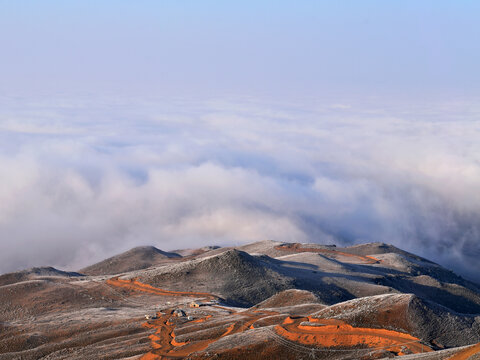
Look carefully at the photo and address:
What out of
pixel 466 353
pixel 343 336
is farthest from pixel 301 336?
pixel 466 353

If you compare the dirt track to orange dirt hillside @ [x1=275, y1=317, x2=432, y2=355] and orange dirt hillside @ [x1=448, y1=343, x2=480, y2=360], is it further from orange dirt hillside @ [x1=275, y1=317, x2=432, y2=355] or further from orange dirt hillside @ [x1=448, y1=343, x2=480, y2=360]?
orange dirt hillside @ [x1=448, y1=343, x2=480, y2=360]

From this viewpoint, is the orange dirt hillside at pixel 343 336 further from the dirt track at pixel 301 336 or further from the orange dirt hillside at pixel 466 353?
the orange dirt hillside at pixel 466 353

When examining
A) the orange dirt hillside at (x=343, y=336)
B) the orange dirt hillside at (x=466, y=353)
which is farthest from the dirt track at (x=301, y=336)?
the orange dirt hillside at (x=466, y=353)

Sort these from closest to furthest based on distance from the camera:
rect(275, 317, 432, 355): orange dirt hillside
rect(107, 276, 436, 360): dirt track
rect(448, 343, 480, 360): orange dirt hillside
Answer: rect(448, 343, 480, 360): orange dirt hillside → rect(275, 317, 432, 355): orange dirt hillside → rect(107, 276, 436, 360): dirt track

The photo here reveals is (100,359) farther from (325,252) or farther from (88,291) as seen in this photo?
(325,252)

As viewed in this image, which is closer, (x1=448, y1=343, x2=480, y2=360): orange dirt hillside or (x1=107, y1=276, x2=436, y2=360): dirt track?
(x1=448, y1=343, x2=480, y2=360): orange dirt hillside

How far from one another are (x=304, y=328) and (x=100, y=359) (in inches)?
600

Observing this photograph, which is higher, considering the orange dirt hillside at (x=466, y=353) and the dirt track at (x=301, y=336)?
the orange dirt hillside at (x=466, y=353)

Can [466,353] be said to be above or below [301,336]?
above

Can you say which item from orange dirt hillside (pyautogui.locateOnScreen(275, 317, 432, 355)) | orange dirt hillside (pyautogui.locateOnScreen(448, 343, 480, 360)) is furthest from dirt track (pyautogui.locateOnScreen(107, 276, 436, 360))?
orange dirt hillside (pyautogui.locateOnScreen(448, 343, 480, 360))

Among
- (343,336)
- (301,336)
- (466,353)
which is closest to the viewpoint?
(466,353)

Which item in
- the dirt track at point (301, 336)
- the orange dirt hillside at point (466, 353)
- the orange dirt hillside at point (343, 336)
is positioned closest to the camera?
the orange dirt hillside at point (466, 353)

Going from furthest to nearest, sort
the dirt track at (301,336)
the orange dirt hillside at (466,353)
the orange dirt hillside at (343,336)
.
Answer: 1. the dirt track at (301,336)
2. the orange dirt hillside at (343,336)
3. the orange dirt hillside at (466,353)

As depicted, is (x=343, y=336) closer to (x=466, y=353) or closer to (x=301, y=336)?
(x=301, y=336)
